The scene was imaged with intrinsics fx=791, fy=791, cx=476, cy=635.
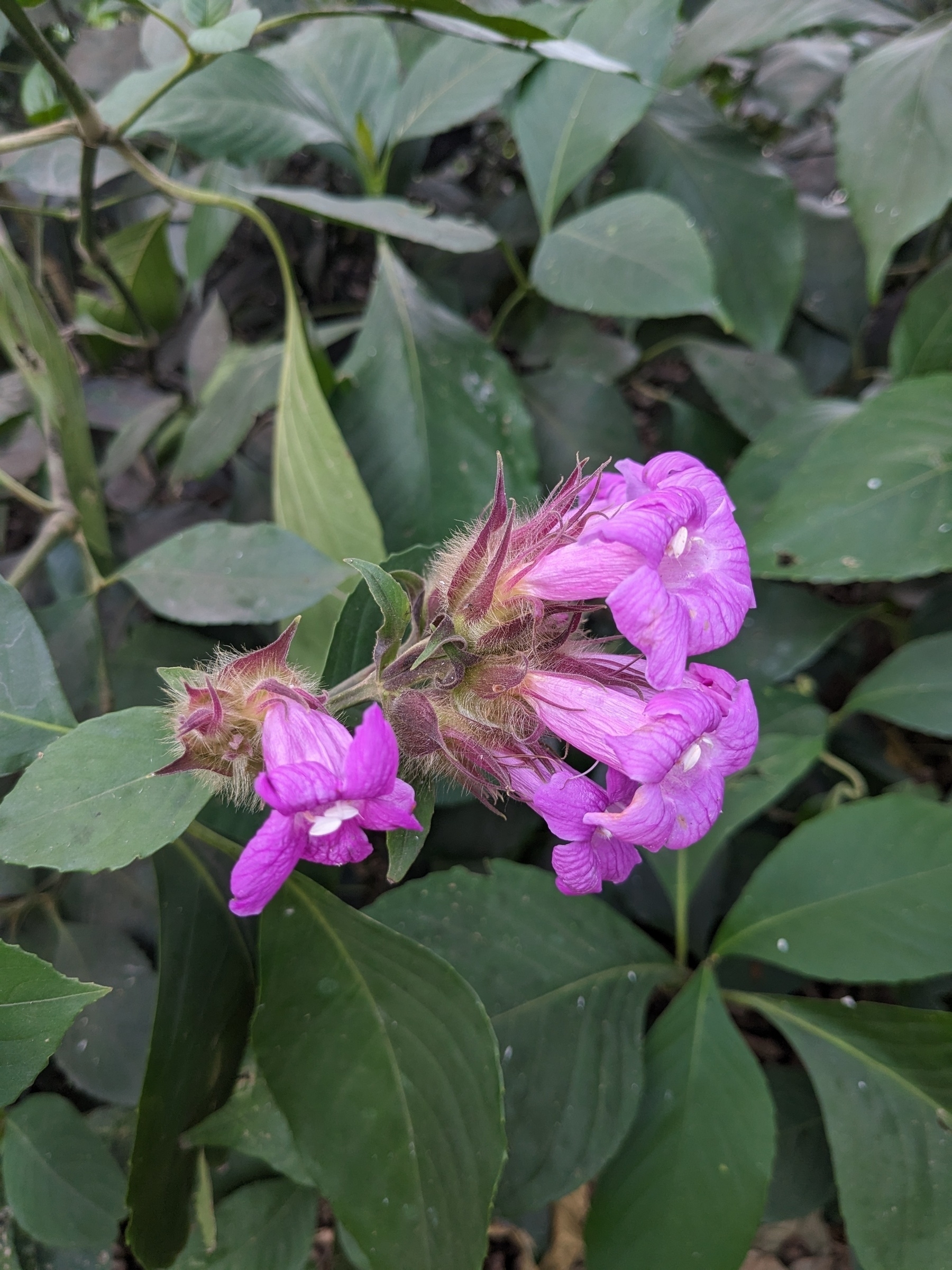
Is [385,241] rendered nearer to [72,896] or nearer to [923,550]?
[923,550]

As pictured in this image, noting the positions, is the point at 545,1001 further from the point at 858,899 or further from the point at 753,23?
the point at 753,23

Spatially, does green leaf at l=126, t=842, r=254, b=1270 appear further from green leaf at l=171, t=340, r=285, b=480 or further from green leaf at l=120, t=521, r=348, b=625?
green leaf at l=171, t=340, r=285, b=480

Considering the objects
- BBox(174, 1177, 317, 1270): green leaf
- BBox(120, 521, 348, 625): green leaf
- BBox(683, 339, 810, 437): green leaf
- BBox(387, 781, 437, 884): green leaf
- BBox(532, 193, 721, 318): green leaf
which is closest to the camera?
BBox(387, 781, 437, 884): green leaf

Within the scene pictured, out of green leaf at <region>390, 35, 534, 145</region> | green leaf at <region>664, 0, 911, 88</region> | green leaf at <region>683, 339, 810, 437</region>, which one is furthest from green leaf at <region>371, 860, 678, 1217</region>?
green leaf at <region>664, 0, 911, 88</region>

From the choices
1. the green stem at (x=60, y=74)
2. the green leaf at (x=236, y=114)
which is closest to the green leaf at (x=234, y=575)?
the green stem at (x=60, y=74)

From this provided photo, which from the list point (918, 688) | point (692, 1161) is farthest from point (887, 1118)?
point (918, 688)

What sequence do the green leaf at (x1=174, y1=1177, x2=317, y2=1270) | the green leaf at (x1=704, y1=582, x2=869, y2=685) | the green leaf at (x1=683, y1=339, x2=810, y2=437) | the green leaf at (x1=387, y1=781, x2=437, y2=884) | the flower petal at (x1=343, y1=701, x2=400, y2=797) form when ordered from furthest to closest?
the green leaf at (x1=683, y1=339, x2=810, y2=437) < the green leaf at (x1=704, y1=582, x2=869, y2=685) < the green leaf at (x1=174, y1=1177, x2=317, y2=1270) < the green leaf at (x1=387, y1=781, x2=437, y2=884) < the flower petal at (x1=343, y1=701, x2=400, y2=797)

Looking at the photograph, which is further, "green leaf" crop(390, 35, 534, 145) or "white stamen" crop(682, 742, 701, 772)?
"green leaf" crop(390, 35, 534, 145)
